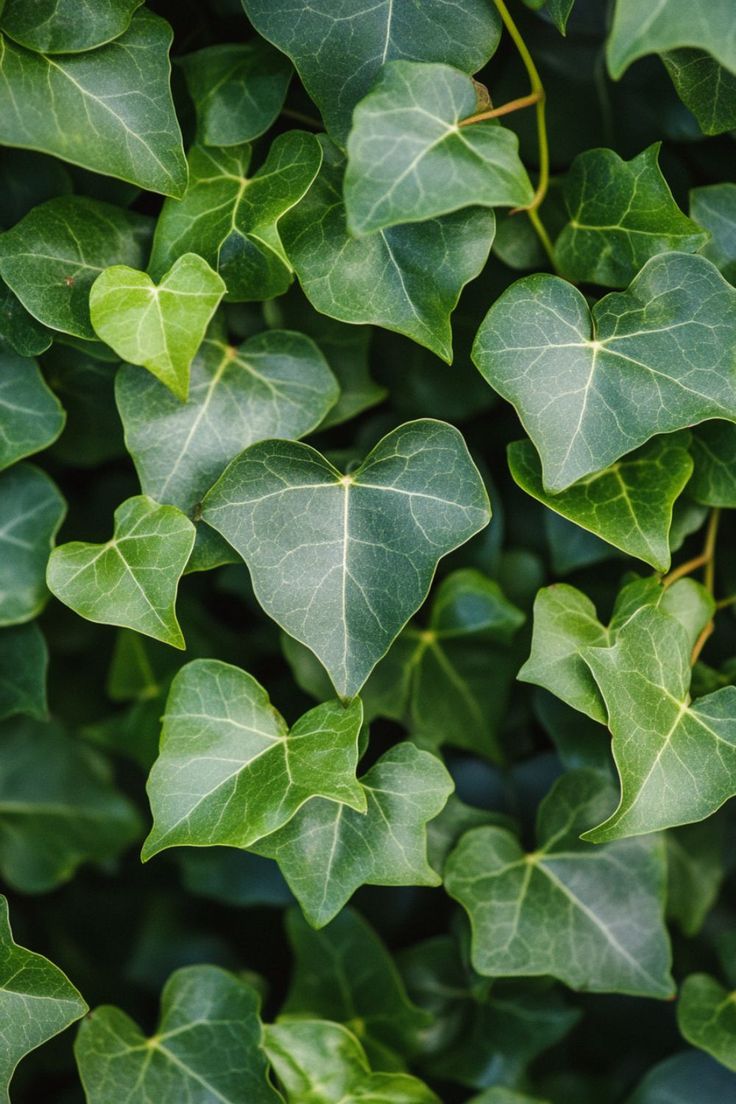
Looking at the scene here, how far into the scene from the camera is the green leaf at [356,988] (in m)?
0.93

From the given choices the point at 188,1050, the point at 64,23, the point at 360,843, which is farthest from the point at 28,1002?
the point at 64,23

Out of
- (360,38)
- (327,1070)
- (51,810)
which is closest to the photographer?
(360,38)

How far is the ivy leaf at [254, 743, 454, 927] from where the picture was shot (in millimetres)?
754

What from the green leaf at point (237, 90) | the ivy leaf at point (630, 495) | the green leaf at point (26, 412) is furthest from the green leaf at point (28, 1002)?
the green leaf at point (237, 90)

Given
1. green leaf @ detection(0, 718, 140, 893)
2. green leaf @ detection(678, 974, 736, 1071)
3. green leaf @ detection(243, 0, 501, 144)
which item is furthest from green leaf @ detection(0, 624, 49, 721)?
green leaf @ detection(678, 974, 736, 1071)

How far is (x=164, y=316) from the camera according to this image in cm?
71

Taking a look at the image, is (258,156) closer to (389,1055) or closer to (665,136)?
(665,136)

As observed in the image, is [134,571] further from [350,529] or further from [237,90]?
[237,90]

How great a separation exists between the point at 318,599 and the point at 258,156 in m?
0.40

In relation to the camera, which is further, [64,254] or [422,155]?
[64,254]

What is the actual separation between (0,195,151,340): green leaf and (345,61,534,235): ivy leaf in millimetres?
271

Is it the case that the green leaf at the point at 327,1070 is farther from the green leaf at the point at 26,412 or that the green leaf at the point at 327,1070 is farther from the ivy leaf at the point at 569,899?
the green leaf at the point at 26,412

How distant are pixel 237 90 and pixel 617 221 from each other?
0.33 meters

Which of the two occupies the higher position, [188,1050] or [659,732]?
[659,732]
